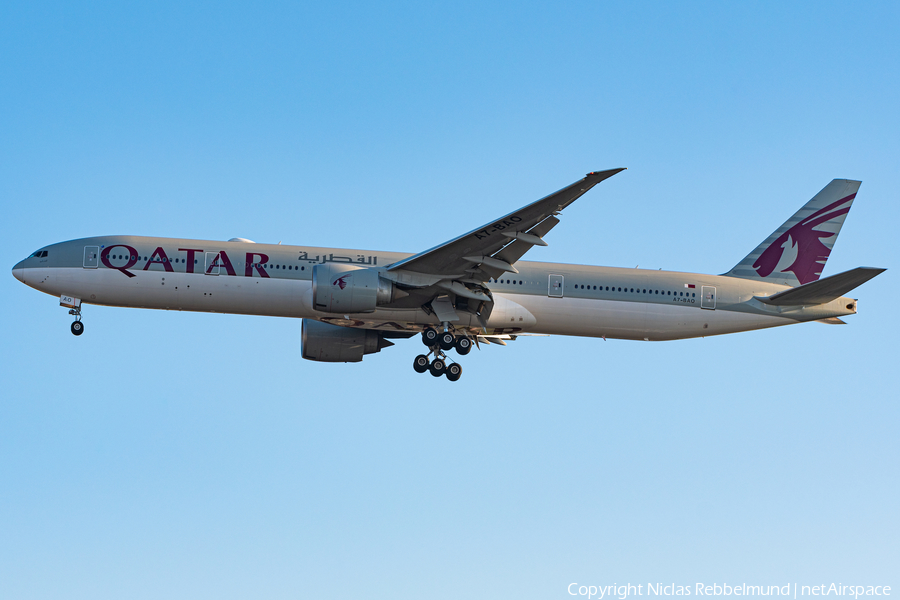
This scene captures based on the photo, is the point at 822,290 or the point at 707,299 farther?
the point at 707,299

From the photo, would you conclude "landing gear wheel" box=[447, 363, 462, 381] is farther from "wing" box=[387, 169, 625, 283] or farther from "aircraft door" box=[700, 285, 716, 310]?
"aircraft door" box=[700, 285, 716, 310]

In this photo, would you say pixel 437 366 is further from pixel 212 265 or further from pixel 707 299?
pixel 707 299

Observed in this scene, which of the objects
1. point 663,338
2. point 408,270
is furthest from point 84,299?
point 663,338

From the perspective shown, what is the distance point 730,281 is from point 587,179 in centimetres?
1117

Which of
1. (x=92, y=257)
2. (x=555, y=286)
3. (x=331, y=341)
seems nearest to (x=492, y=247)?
(x=555, y=286)

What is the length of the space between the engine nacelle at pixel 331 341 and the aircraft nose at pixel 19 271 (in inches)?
376

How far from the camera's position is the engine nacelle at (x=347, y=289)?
28.3m

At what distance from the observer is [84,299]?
30.9 metres

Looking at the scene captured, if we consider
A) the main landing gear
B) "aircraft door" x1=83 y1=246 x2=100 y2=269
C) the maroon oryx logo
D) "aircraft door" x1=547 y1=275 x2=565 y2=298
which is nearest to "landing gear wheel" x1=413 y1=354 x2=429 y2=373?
the main landing gear

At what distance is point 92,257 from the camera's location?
30.8 meters

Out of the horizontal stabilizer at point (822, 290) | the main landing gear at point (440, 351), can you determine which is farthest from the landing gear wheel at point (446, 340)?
the horizontal stabilizer at point (822, 290)

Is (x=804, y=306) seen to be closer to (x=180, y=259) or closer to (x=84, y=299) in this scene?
(x=180, y=259)

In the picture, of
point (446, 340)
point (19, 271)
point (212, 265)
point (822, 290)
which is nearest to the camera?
point (212, 265)

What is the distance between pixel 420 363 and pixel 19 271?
→ 13819 mm
